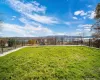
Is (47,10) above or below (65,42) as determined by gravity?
above

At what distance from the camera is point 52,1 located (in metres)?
13.0

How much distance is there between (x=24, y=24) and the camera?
18109 mm

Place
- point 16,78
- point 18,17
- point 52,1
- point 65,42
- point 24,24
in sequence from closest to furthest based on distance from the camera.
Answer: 1. point 16,78
2. point 52,1
3. point 18,17
4. point 24,24
5. point 65,42

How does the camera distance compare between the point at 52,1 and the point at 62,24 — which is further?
the point at 62,24

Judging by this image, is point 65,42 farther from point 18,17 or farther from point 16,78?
point 16,78

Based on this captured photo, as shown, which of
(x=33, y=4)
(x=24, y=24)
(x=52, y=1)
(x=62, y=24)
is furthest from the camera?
(x=62, y=24)

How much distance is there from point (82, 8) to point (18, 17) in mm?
8263

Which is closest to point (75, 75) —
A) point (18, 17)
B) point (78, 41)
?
point (18, 17)

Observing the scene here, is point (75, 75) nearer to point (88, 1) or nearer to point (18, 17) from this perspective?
point (88, 1)

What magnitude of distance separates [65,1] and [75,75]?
10.6m

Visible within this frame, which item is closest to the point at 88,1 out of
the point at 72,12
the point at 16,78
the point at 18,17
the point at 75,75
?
the point at 72,12

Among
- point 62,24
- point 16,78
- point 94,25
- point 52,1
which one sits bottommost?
point 16,78

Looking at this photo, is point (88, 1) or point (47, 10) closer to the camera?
point (88, 1)

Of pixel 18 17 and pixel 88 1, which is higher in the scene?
pixel 88 1
